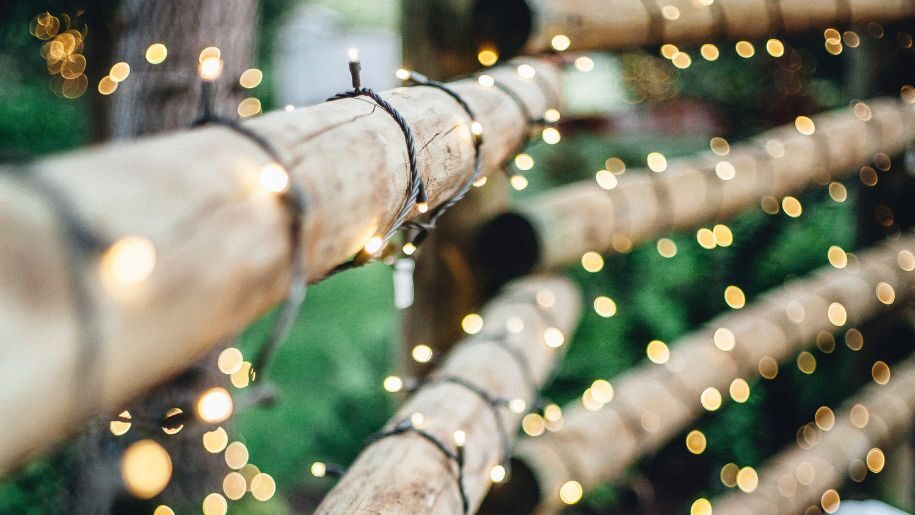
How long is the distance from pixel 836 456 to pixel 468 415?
157 cm

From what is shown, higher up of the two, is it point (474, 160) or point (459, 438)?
point (474, 160)

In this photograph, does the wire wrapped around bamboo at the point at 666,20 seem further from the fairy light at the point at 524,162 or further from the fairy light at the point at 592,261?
the fairy light at the point at 592,261

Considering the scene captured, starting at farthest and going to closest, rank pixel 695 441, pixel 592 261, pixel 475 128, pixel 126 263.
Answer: pixel 695 441 → pixel 592 261 → pixel 475 128 → pixel 126 263

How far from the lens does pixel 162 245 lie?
0.40 metres

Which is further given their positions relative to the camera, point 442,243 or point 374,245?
point 442,243

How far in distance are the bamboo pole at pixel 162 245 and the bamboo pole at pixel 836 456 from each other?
1.69 metres

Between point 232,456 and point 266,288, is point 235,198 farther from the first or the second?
point 232,456

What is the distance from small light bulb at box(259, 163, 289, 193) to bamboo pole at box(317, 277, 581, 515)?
493 mm

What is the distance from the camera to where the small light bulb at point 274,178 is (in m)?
0.50

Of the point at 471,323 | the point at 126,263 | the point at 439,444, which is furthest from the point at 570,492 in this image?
the point at 126,263

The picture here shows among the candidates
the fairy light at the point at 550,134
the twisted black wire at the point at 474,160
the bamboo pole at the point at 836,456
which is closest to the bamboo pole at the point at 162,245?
the twisted black wire at the point at 474,160

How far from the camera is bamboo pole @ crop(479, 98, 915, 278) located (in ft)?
4.93

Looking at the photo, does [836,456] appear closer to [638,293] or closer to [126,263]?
[638,293]

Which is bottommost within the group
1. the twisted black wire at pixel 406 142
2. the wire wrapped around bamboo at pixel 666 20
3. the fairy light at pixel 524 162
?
the fairy light at pixel 524 162
